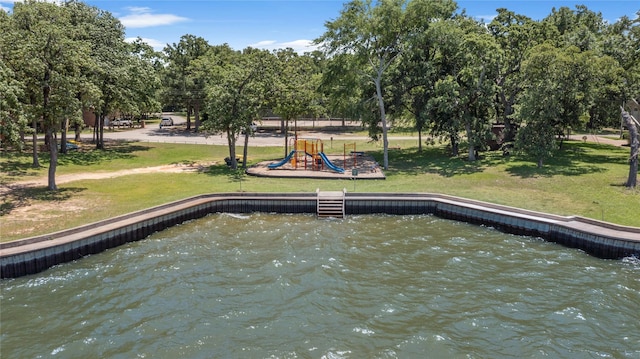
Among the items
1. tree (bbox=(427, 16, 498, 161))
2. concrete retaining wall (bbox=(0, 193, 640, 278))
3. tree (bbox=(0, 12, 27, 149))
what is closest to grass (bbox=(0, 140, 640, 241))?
concrete retaining wall (bbox=(0, 193, 640, 278))

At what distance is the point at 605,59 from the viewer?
29375mm

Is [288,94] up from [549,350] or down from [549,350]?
up

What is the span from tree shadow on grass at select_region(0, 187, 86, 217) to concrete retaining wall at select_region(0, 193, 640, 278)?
17.2 feet

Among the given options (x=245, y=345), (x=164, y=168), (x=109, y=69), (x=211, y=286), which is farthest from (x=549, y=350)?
(x=109, y=69)

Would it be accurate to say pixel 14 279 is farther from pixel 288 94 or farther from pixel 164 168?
pixel 288 94

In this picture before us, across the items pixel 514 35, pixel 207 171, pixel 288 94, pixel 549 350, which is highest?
pixel 514 35

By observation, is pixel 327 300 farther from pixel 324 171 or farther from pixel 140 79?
pixel 140 79

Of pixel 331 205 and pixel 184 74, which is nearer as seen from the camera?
pixel 331 205

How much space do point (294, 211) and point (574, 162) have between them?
2194cm

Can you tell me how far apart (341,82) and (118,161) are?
17939 mm

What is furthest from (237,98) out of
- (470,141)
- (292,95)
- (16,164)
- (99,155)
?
(470,141)

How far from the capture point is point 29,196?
22.8 meters

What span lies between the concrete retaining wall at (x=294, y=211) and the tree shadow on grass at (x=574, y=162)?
854 centimetres

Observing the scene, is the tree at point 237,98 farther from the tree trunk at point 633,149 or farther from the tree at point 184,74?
the tree at point 184,74
